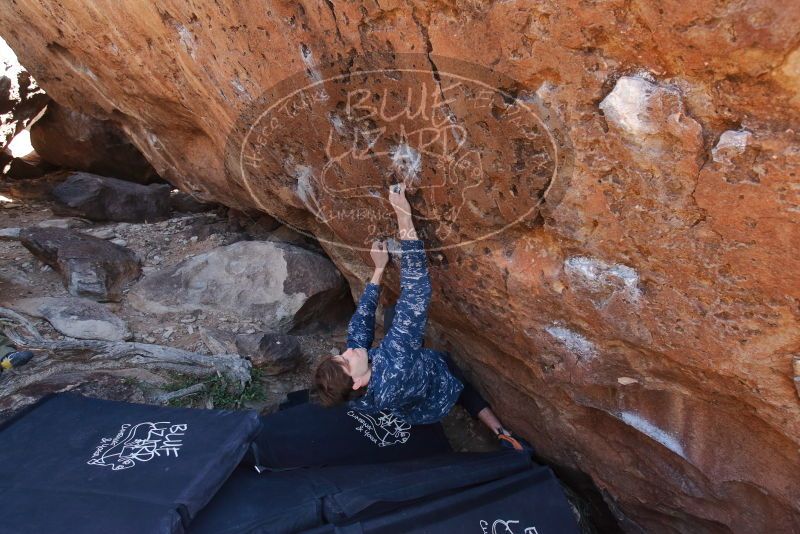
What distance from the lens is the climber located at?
2281 millimetres

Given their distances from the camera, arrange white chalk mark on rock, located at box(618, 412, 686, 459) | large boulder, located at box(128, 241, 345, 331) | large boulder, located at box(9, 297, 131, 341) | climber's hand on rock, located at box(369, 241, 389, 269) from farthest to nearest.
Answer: large boulder, located at box(128, 241, 345, 331) → large boulder, located at box(9, 297, 131, 341) → climber's hand on rock, located at box(369, 241, 389, 269) → white chalk mark on rock, located at box(618, 412, 686, 459)

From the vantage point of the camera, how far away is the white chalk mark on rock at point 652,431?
215 cm

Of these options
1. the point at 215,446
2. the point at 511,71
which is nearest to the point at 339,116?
the point at 511,71

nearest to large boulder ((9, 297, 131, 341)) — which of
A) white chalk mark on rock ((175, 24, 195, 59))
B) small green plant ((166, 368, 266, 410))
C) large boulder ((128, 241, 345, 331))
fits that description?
large boulder ((128, 241, 345, 331))

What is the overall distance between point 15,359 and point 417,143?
236cm

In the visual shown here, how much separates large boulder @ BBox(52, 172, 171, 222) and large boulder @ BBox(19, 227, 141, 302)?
866 millimetres

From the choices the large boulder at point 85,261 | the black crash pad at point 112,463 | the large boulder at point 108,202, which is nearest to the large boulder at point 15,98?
the large boulder at point 108,202

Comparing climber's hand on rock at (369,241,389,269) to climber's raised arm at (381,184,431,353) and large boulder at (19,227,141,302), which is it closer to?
climber's raised arm at (381,184,431,353)

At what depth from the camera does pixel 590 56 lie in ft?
5.12

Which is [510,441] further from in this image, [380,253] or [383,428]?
[380,253]

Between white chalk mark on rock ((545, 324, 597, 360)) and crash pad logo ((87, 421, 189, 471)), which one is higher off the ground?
crash pad logo ((87, 421, 189, 471))

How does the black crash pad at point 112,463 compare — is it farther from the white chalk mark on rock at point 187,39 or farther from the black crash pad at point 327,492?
the white chalk mark on rock at point 187,39

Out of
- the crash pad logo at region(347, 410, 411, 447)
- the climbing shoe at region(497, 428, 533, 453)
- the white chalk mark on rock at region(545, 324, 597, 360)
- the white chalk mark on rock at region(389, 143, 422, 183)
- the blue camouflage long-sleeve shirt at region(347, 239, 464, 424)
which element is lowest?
the climbing shoe at region(497, 428, 533, 453)

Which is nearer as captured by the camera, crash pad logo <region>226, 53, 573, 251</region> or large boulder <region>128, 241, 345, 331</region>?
crash pad logo <region>226, 53, 573, 251</region>
